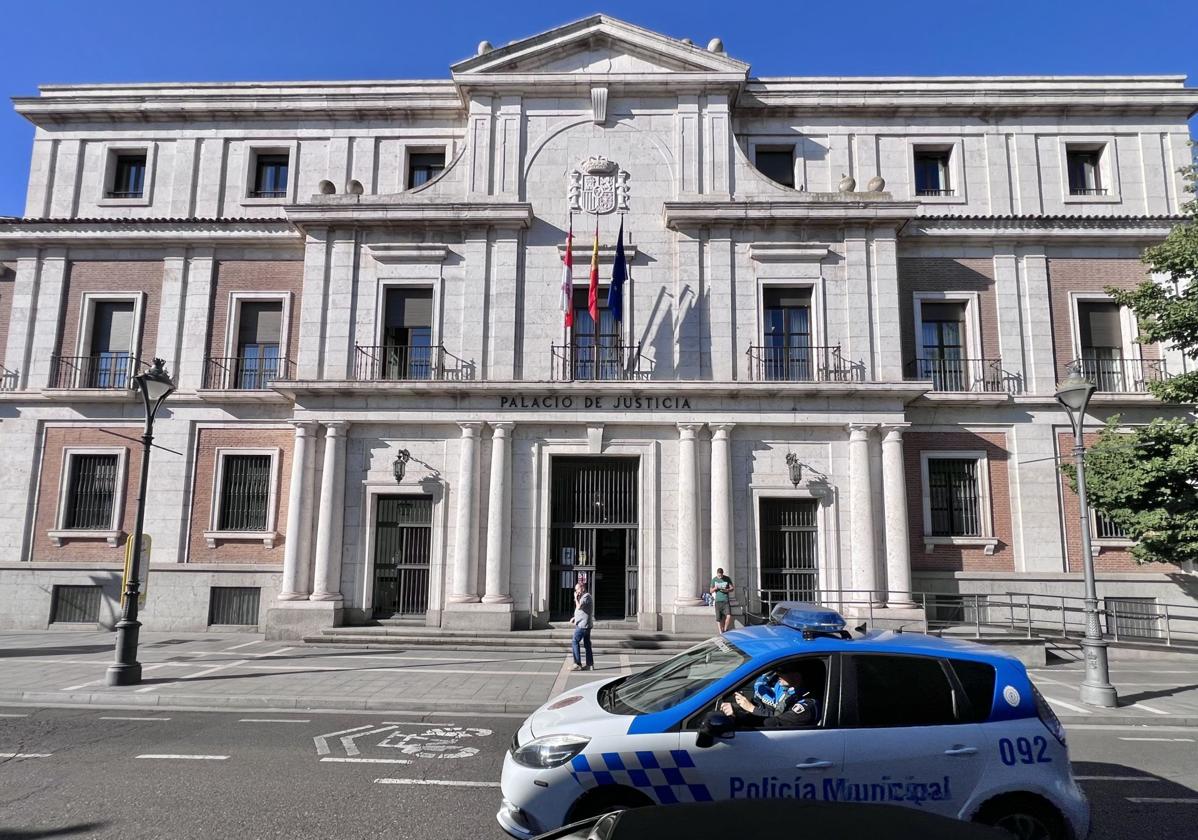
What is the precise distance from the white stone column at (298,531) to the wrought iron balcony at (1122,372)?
1984 cm

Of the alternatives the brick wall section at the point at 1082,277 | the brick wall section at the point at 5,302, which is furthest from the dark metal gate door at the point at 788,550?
the brick wall section at the point at 5,302

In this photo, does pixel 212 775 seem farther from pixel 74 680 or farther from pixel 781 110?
pixel 781 110

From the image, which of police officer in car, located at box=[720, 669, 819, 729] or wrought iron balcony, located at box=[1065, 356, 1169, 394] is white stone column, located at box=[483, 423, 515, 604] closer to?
police officer in car, located at box=[720, 669, 819, 729]

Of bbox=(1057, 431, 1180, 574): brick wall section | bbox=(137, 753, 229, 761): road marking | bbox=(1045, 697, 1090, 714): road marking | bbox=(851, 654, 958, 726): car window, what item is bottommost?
bbox=(1045, 697, 1090, 714): road marking

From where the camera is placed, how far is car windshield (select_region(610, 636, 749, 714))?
5160 millimetres

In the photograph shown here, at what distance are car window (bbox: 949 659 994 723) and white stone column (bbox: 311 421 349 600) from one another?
14.7 metres

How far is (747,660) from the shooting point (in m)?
5.14

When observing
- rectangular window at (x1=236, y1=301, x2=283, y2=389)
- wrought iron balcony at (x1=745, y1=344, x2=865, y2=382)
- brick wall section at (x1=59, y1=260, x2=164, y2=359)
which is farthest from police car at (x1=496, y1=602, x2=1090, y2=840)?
brick wall section at (x1=59, y1=260, x2=164, y2=359)

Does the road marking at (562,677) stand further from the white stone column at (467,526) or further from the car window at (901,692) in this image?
the car window at (901,692)

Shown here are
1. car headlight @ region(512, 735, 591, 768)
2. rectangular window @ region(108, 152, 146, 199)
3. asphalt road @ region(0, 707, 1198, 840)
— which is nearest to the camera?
car headlight @ region(512, 735, 591, 768)

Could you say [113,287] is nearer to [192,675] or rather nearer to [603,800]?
[192,675]

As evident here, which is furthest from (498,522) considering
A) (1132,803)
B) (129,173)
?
(129,173)

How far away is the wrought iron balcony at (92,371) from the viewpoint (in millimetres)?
19141

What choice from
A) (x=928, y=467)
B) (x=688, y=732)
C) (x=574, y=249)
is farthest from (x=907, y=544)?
(x=688, y=732)
